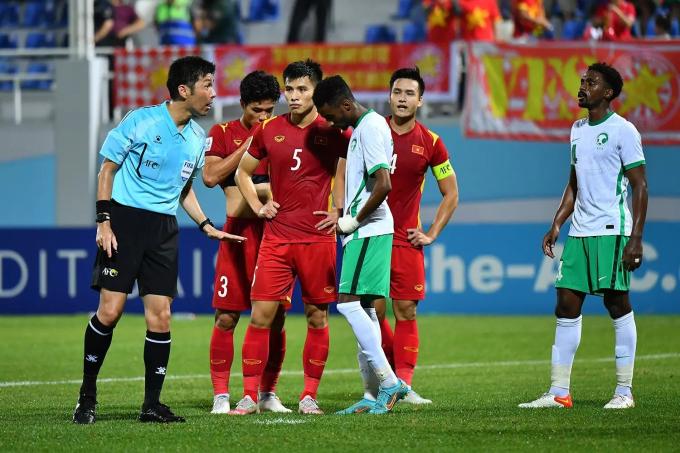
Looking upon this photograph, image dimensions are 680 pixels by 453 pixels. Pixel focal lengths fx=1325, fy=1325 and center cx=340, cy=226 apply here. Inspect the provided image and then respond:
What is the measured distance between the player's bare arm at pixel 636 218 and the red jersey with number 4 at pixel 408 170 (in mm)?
1571

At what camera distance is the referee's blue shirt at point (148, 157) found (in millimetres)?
8172

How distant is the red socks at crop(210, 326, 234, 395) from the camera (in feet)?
29.7

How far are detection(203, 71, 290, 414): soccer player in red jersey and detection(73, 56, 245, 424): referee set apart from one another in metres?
0.87

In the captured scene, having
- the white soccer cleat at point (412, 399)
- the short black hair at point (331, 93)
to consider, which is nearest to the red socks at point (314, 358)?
the white soccer cleat at point (412, 399)

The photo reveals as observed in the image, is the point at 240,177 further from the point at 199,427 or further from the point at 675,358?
the point at 675,358

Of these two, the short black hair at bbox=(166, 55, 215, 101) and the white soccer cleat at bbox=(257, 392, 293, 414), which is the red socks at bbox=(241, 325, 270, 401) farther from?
the short black hair at bbox=(166, 55, 215, 101)

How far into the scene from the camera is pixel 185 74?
27.5ft

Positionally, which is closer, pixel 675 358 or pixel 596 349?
pixel 675 358

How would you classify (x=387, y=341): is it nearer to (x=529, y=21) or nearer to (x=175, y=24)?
(x=529, y=21)

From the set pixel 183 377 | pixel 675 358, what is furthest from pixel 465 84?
pixel 183 377

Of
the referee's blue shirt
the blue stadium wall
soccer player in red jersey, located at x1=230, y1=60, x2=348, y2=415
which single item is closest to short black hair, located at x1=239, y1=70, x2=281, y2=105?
soccer player in red jersey, located at x1=230, y1=60, x2=348, y2=415

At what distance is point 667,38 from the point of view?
1934 cm

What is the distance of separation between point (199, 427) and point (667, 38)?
43.6 ft

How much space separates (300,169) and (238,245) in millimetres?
886
